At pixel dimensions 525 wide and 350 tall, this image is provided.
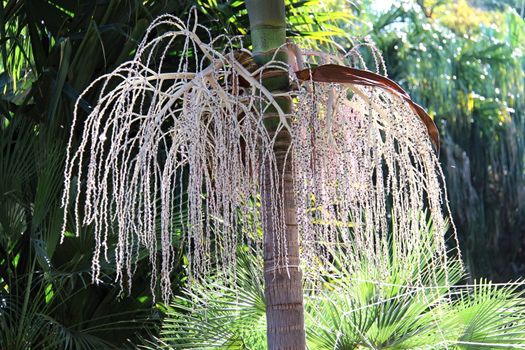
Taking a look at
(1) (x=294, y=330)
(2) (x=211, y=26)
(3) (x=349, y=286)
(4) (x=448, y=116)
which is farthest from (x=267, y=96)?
(4) (x=448, y=116)

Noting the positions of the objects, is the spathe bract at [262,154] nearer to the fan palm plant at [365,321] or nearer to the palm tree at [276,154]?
the palm tree at [276,154]

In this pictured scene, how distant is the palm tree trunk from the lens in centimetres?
199

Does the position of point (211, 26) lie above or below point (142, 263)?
above

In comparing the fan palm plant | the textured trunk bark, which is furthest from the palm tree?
the fan palm plant

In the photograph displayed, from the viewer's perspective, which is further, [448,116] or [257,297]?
[448,116]

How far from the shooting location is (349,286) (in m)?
3.09

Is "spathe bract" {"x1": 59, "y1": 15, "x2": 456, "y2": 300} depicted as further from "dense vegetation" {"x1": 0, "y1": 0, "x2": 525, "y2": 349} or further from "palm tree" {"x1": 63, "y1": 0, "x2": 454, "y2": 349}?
"dense vegetation" {"x1": 0, "y1": 0, "x2": 525, "y2": 349}

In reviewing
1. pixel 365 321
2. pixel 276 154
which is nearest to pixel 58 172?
pixel 365 321

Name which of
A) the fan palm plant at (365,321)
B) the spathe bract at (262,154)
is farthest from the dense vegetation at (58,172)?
the spathe bract at (262,154)

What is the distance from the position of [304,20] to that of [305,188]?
2519 millimetres

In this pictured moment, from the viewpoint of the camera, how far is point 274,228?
1968 mm

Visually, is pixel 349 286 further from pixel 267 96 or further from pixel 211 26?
pixel 211 26

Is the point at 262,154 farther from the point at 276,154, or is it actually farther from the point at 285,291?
the point at 285,291

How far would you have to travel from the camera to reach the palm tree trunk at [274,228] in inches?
78.2
